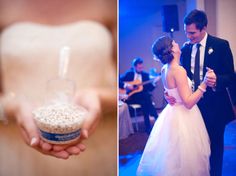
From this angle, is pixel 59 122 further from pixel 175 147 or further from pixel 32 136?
pixel 175 147

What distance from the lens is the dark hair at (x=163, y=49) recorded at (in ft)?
4.59

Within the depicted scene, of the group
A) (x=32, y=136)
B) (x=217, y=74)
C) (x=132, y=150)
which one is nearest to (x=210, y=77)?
(x=217, y=74)

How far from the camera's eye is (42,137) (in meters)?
1.38

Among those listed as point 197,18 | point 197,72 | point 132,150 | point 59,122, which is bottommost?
point 132,150

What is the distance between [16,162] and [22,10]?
70 centimetres

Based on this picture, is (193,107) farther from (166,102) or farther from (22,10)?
(22,10)

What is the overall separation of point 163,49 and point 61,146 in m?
0.64

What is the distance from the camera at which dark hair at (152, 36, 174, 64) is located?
1398 millimetres

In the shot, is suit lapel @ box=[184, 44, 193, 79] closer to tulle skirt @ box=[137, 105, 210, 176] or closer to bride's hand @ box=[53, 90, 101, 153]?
tulle skirt @ box=[137, 105, 210, 176]

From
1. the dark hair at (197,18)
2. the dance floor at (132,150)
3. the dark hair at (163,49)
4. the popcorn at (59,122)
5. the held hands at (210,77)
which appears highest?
the dark hair at (197,18)

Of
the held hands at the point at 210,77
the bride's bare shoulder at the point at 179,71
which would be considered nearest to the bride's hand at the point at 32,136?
the bride's bare shoulder at the point at 179,71

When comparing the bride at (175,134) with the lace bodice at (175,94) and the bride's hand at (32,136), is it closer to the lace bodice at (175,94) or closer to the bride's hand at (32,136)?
the lace bodice at (175,94)

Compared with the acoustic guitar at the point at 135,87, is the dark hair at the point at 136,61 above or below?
above

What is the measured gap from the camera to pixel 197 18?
141 cm
